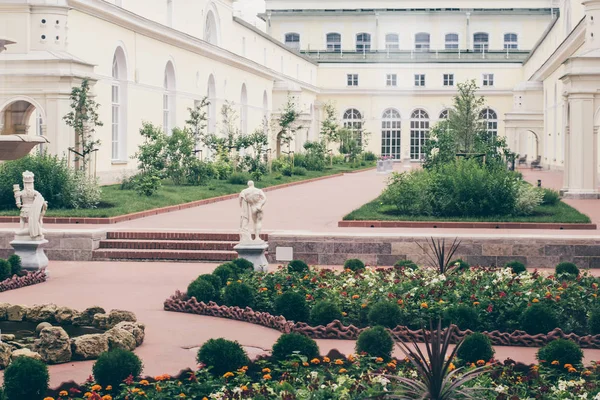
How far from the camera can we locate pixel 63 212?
19516 mm

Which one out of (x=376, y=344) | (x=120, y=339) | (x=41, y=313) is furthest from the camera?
(x=41, y=313)

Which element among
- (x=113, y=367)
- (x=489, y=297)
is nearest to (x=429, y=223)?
(x=489, y=297)

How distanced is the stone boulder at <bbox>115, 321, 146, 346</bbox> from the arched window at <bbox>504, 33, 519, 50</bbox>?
66.3 metres

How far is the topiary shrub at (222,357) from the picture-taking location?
812 cm

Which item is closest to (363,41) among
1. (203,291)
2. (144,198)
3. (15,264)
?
(144,198)

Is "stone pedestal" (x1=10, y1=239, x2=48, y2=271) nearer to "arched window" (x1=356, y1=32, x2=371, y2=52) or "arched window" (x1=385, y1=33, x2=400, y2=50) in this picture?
"arched window" (x1=356, y1=32, x2=371, y2=52)

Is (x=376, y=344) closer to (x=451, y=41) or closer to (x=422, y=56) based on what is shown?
(x=422, y=56)

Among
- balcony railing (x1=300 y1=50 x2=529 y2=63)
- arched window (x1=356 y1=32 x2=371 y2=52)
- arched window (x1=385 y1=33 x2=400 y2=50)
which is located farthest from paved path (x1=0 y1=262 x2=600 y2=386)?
arched window (x1=385 y1=33 x2=400 y2=50)

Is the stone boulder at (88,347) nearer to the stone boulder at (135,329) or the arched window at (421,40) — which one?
the stone boulder at (135,329)

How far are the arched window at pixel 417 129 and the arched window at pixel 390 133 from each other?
0.89m

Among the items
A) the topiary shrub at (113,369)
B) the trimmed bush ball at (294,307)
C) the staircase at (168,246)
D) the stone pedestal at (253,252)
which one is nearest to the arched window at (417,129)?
the staircase at (168,246)

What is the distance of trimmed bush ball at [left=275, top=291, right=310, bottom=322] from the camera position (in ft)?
35.2

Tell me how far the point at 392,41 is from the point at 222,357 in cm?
6868

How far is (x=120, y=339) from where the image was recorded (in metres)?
9.34
